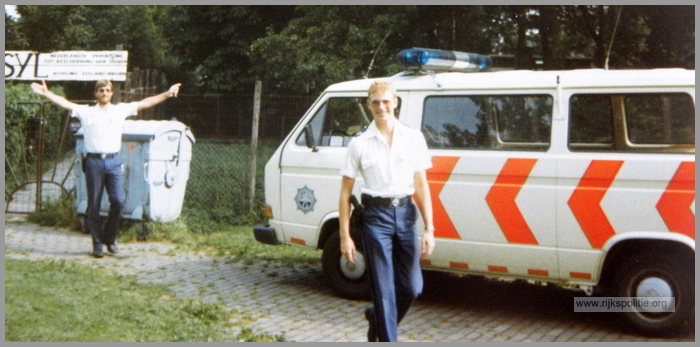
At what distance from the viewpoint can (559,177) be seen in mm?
6594

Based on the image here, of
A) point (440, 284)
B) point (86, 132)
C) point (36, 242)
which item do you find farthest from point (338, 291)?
point (36, 242)

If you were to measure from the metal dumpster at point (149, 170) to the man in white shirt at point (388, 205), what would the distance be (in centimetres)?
580

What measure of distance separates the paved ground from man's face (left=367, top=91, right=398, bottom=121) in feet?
6.25

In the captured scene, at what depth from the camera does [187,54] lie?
32875 mm

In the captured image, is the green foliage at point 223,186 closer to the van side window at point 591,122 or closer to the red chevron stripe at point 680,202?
the van side window at point 591,122

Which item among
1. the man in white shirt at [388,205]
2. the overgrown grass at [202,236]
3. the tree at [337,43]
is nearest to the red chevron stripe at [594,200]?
the man in white shirt at [388,205]

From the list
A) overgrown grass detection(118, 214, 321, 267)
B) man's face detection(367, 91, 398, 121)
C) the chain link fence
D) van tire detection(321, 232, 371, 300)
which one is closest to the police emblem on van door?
van tire detection(321, 232, 371, 300)

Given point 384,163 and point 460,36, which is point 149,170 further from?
point 460,36

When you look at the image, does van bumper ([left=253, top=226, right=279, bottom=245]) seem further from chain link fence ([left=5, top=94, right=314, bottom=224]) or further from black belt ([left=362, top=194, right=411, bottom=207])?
chain link fence ([left=5, top=94, right=314, bottom=224])

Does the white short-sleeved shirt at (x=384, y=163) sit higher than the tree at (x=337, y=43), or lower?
lower

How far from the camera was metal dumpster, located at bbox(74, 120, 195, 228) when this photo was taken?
1061 cm

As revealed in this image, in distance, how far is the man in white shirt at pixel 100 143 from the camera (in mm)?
9250

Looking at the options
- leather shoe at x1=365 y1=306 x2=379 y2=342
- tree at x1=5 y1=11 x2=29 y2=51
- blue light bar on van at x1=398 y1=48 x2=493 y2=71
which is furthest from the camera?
tree at x1=5 y1=11 x2=29 y2=51

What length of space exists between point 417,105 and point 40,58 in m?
6.45
